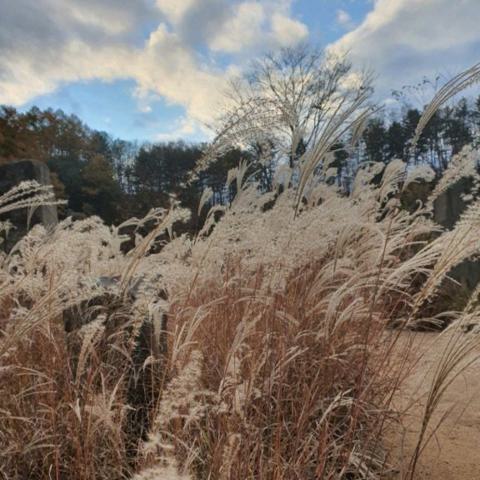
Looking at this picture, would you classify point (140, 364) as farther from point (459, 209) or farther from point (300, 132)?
point (459, 209)

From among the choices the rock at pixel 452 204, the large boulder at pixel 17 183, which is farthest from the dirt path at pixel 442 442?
the rock at pixel 452 204

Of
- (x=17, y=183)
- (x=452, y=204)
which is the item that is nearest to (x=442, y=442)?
(x=17, y=183)

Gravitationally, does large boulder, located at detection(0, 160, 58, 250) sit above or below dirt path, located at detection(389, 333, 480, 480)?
above

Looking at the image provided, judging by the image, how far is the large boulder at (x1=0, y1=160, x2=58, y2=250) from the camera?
508cm

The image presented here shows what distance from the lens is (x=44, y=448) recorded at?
1.32m

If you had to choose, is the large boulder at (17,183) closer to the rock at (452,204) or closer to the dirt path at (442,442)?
the dirt path at (442,442)

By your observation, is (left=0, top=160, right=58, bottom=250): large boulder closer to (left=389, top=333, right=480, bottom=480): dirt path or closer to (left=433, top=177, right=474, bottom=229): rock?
(left=389, top=333, right=480, bottom=480): dirt path

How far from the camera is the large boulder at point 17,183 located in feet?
16.7

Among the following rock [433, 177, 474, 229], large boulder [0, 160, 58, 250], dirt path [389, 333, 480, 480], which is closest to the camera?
dirt path [389, 333, 480, 480]

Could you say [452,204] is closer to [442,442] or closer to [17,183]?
[442,442]

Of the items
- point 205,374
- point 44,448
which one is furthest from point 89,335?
point 205,374

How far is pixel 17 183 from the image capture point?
520 cm

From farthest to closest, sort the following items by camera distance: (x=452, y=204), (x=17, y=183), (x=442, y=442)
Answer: (x=452, y=204), (x=17, y=183), (x=442, y=442)

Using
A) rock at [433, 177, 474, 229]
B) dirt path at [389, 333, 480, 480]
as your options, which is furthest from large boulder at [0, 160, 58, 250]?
rock at [433, 177, 474, 229]
